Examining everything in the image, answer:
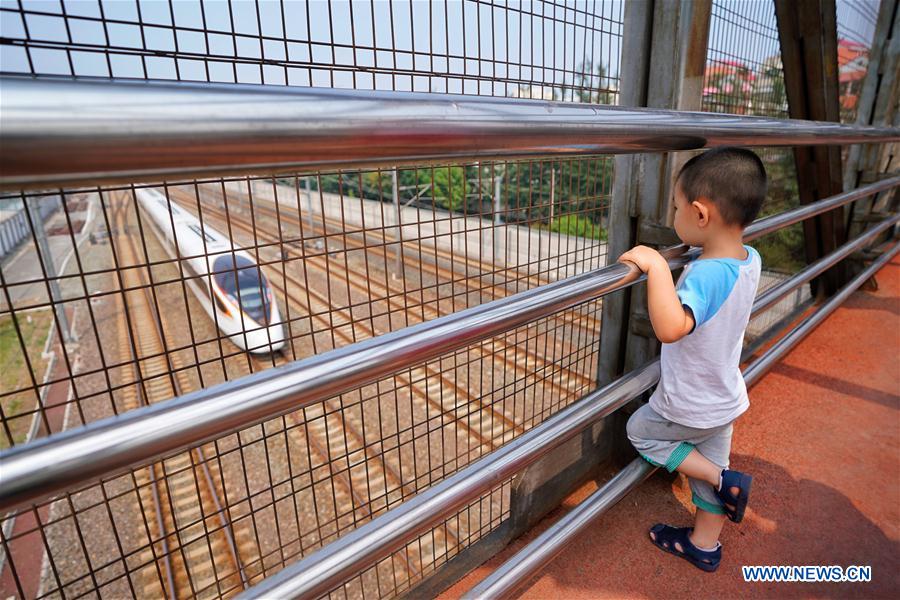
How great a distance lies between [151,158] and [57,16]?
959 millimetres

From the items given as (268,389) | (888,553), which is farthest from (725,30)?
(268,389)

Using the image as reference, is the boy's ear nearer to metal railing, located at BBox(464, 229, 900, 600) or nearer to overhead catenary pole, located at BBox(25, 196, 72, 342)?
metal railing, located at BBox(464, 229, 900, 600)

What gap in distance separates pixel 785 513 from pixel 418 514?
1.55 meters

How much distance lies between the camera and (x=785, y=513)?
175 cm

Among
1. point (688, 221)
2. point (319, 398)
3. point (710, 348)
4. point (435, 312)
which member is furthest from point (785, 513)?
point (435, 312)

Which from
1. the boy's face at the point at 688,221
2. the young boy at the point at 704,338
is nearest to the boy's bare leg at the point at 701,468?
the young boy at the point at 704,338

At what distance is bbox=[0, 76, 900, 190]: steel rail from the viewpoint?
358 mm

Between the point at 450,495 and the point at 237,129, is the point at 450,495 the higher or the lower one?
the lower one

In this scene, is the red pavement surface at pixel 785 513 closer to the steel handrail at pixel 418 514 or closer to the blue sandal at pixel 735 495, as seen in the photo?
the blue sandal at pixel 735 495

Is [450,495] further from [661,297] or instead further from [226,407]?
[661,297]

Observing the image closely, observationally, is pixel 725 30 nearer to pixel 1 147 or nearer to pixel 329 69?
pixel 329 69

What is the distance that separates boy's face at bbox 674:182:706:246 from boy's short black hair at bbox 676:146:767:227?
30mm

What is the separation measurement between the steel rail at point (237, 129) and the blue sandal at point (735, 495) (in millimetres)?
1124

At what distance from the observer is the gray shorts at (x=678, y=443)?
1.44 metres
